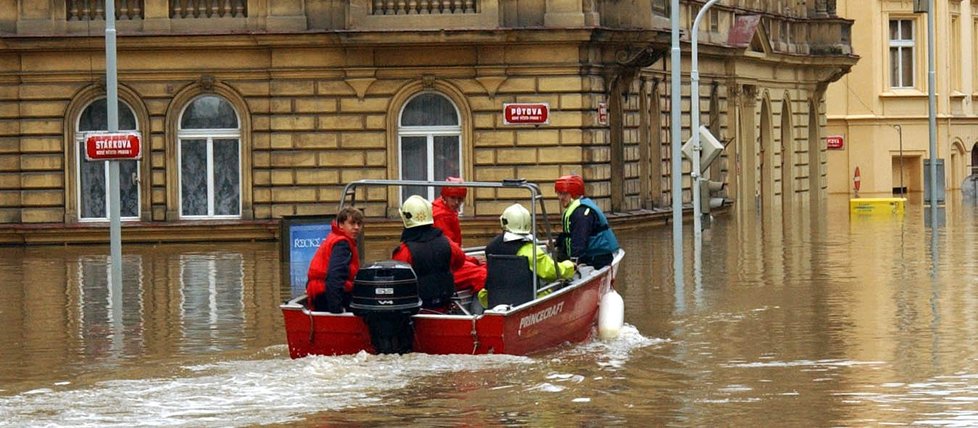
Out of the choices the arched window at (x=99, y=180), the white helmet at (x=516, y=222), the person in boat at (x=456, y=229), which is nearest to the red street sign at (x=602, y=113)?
the arched window at (x=99, y=180)

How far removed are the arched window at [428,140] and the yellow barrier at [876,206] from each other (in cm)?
1613

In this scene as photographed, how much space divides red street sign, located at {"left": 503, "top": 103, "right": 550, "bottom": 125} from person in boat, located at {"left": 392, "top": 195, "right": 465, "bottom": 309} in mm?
22759

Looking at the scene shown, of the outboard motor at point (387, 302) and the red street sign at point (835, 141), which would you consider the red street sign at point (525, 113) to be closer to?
the outboard motor at point (387, 302)

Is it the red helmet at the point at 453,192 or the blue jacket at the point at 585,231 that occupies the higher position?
the red helmet at the point at 453,192

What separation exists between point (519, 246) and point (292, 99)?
23.1 m

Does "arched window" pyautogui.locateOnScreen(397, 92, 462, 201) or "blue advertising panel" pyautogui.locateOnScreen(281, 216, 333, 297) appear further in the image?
"arched window" pyautogui.locateOnScreen(397, 92, 462, 201)

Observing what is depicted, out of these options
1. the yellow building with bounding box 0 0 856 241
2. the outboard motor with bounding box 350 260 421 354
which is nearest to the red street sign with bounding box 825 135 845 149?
the yellow building with bounding box 0 0 856 241

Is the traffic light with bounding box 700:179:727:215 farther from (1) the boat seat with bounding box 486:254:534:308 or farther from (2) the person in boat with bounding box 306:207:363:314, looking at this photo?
(2) the person in boat with bounding box 306:207:363:314

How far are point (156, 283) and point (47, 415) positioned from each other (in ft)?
51.0

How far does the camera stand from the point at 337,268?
60.7 feet

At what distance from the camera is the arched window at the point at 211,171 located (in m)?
43.2

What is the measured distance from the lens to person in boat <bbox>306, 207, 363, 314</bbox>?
60.7 feet

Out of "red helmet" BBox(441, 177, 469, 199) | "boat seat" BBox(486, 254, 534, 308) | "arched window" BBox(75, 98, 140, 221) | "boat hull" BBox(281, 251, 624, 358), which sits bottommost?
"boat hull" BBox(281, 251, 624, 358)

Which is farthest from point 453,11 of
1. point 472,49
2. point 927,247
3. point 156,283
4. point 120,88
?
point 156,283
